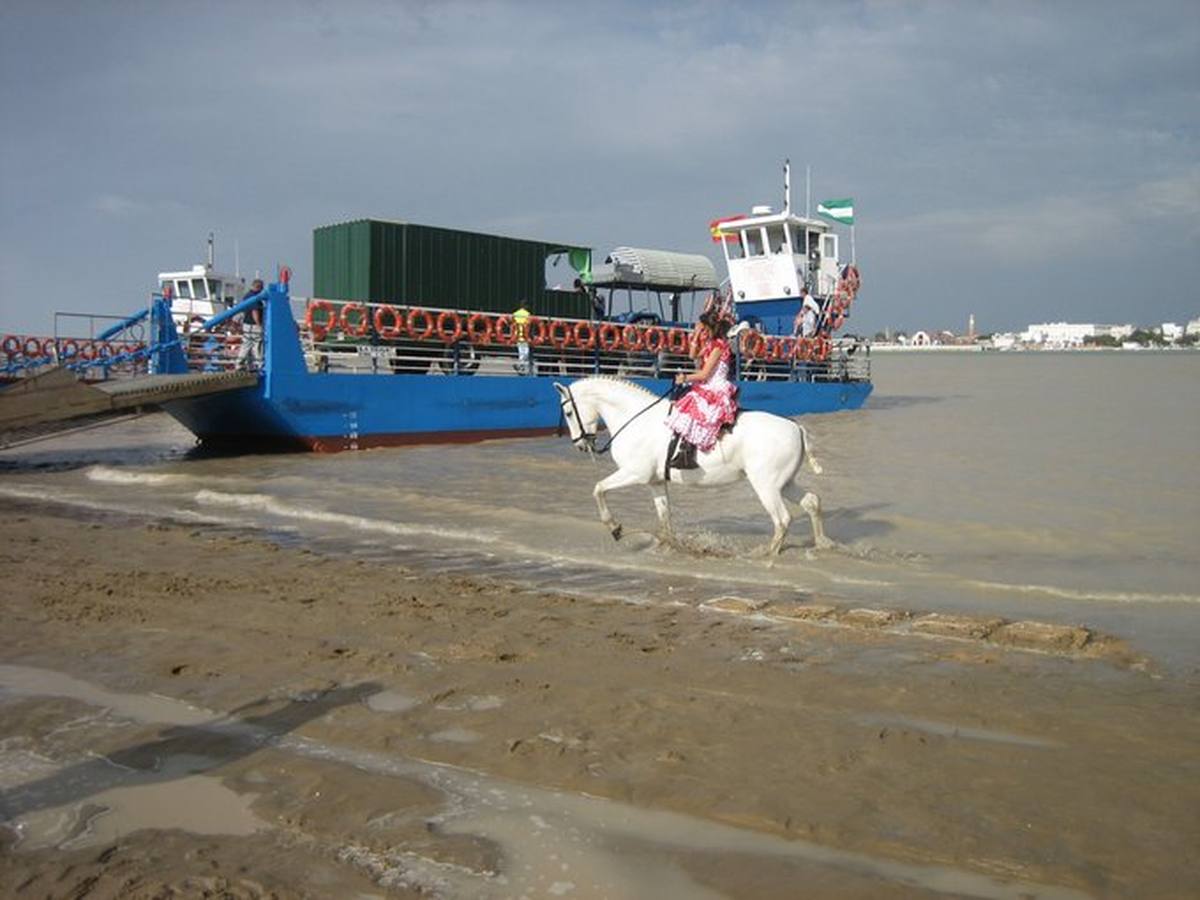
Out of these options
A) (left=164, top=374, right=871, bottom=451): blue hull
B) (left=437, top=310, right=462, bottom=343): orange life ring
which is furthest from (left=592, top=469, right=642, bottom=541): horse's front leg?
(left=437, top=310, right=462, bottom=343): orange life ring

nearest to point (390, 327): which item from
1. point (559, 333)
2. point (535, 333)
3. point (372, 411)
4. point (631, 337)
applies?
point (372, 411)

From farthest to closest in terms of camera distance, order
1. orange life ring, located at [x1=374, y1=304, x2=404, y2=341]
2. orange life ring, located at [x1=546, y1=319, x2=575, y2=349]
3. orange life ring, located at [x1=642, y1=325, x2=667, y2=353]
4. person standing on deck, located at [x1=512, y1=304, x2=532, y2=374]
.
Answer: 1. orange life ring, located at [x1=642, y1=325, x2=667, y2=353]
2. orange life ring, located at [x1=546, y1=319, x2=575, y2=349]
3. person standing on deck, located at [x1=512, y1=304, x2=532, y2=374]
4. orange life ring, located at [x1=374, y1=304, x2=404, y2=341]

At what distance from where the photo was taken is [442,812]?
11.7 ft

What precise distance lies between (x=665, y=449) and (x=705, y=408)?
1.97ft

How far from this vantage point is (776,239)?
31562mm

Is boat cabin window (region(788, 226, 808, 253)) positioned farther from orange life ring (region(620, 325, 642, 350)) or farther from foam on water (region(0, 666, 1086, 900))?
foam on water (region(0, 666, 1086, 900))

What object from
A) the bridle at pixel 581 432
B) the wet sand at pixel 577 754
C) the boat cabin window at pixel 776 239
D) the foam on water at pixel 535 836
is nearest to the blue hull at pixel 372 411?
the bridle at pixel 581 432

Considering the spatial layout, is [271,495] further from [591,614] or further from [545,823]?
[545,823]

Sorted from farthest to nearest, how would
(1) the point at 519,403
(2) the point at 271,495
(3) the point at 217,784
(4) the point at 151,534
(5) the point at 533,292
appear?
(5) the point at 533,292 → (1) the point at 519,403 → (2) the point at 271,495 → (4) the point at 151,534 → (3) the point at 217,784

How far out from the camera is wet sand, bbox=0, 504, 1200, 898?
3191 mm

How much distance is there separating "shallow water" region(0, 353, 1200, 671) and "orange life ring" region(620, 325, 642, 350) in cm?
412

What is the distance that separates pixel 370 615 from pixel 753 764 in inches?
130

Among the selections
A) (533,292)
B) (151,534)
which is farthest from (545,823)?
(533,292)

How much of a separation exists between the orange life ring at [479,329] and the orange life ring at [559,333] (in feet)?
5.23
